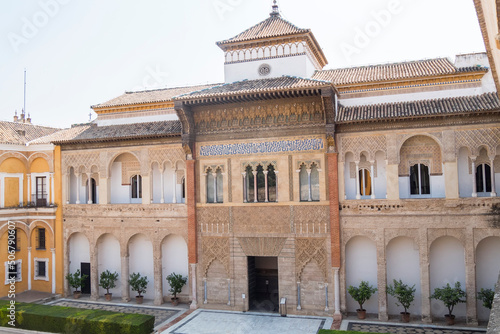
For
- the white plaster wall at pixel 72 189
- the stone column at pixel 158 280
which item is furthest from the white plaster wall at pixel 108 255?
the white plaster wall at pixel 72 189

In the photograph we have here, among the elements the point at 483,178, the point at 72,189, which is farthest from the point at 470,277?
the point at 72,189

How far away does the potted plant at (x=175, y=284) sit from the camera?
16.7m

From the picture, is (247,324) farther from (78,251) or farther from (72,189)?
(72,189)

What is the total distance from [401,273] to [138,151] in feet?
35.7

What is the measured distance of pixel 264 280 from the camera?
17.2 meters

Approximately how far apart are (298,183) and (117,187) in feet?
25.9

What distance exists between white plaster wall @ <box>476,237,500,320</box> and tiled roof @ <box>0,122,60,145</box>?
740 inches

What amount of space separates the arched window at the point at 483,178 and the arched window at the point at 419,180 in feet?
5.00

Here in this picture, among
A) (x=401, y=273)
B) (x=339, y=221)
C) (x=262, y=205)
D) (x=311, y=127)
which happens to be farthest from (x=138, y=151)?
(x=401, y=273)

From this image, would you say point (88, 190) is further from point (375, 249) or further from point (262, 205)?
point (375, 249)

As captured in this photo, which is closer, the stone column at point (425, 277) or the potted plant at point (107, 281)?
the stone column at point (425, 277)

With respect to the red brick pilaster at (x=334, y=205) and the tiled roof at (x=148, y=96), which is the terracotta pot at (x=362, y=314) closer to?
the red brick pilaster at (x=334, y=205)

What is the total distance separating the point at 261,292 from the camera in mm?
17203

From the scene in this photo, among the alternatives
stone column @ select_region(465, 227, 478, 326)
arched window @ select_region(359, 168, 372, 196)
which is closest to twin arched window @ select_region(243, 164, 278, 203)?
arched window @ select_region(359, 168, 372, 196)
